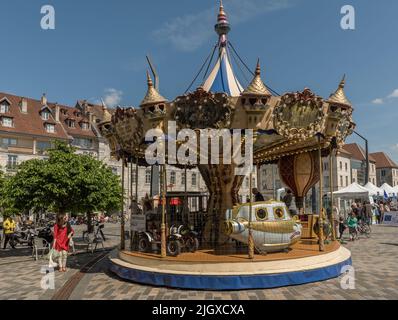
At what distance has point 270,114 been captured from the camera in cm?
847

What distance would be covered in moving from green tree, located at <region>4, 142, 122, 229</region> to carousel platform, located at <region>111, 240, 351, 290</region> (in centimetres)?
572

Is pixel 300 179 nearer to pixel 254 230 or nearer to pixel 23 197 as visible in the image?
pixel 254 230

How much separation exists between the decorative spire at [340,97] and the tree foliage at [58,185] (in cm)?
952

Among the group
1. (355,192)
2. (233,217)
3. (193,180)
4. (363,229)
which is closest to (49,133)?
(193,180)

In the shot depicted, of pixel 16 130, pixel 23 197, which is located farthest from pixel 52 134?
pixel 23 197

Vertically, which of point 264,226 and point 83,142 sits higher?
point 83,142

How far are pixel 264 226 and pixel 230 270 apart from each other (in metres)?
1.66

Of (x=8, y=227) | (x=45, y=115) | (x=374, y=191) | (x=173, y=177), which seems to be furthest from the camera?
(x=173, y=177)

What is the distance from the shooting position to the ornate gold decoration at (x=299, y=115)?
27.9ft

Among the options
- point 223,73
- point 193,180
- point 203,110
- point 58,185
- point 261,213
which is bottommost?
point 261,213

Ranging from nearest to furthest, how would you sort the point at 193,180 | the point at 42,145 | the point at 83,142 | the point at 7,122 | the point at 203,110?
the point at 203,110
the point at 7,122
the point at 42,145
the point at 83,142
the point at 193,180

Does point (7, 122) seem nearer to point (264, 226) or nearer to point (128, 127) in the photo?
point (128, 127)

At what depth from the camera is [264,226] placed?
364 inches
